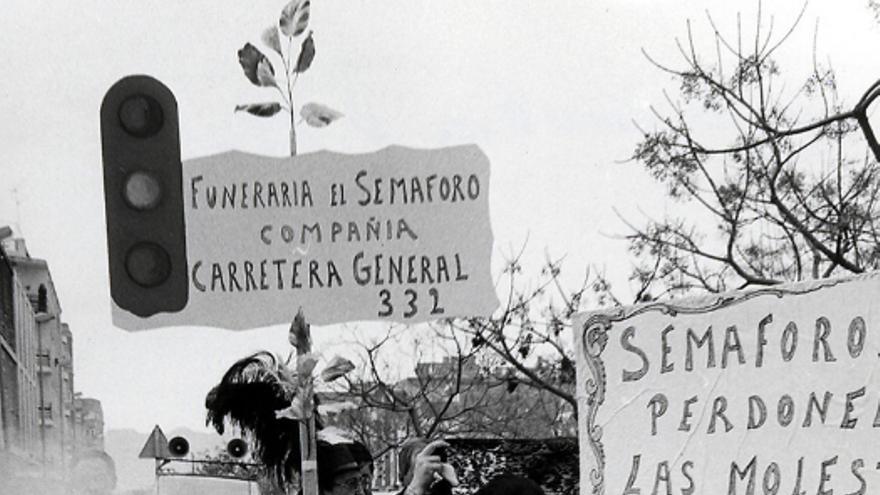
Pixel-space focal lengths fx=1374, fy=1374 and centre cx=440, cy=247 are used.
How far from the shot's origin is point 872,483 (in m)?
2.46

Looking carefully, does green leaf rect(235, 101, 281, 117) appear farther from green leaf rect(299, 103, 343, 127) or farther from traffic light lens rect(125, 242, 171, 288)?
traffic light lens rect(125, 242, 171, 288)

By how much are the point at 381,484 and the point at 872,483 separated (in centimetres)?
137

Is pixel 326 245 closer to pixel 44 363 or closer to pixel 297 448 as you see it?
pixel 297 448

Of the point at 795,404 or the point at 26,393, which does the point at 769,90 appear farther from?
the point at 26,393

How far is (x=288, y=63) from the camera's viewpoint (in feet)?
10.6

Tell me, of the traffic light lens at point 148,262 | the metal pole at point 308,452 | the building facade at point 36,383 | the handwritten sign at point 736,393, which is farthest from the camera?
the building facade at point 36,383

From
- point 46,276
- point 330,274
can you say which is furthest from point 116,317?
point 330,274

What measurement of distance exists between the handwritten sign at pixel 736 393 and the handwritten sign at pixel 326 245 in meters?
0.44

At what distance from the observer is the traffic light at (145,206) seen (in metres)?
3.07

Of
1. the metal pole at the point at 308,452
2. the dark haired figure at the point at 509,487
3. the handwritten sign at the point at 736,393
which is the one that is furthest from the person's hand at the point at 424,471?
the handwritten sign at the point at 736,393

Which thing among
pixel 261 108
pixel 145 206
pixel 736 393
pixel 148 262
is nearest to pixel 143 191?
pixel 145 206

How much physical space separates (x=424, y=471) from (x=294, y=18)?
110 centimetres

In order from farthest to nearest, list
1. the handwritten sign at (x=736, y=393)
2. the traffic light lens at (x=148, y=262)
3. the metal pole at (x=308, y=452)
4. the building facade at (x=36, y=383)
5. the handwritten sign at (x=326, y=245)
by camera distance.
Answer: the building facade at (x=36, y=383) → the handwritten sign at (x=326, y=245) → the traffic light lens at (x=148, y=262) → the metal pole at (x=308, y=452) → the handwritten sign at (x=736, y=393)

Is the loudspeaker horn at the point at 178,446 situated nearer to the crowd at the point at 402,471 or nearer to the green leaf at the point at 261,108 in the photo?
the crowd at the point at 402,471
